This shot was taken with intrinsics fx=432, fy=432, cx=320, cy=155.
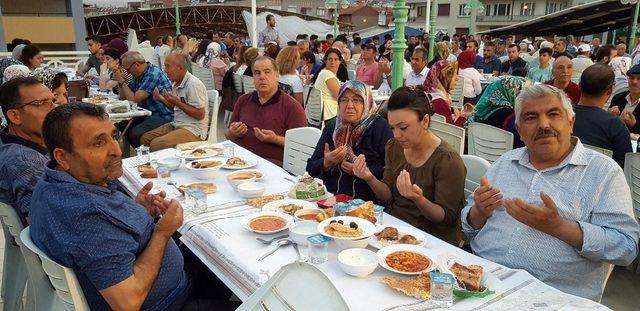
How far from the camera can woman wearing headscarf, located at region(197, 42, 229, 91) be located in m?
9.00

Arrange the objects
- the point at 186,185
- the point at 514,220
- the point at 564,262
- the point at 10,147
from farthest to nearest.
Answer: the point at 186,185 → the point at 10,147 → the point at 514,220 → the point at 564,262

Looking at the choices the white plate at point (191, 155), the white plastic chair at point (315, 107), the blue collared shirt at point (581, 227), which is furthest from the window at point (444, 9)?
the blue collared shirt at point (581, 227)

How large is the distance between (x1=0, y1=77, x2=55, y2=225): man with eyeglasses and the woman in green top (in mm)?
1776

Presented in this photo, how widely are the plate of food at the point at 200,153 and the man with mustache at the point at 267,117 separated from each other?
422mm

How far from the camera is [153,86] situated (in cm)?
552

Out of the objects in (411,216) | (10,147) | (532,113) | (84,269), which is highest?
(532,113)

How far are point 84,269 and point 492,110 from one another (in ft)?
12.4

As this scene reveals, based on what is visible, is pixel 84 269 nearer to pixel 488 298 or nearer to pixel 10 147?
pixel 10 147

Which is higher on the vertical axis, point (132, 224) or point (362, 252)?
point (132, 224)

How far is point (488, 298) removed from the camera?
1.58 metres

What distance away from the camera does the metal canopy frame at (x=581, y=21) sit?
1683 cm

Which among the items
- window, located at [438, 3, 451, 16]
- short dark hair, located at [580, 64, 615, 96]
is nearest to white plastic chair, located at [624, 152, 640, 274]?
short dark hair, located at [580, 64, 615, 96]

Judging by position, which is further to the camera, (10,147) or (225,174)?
(225,174)

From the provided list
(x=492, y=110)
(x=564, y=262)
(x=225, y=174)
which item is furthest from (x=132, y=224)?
(x=492, y=110)
